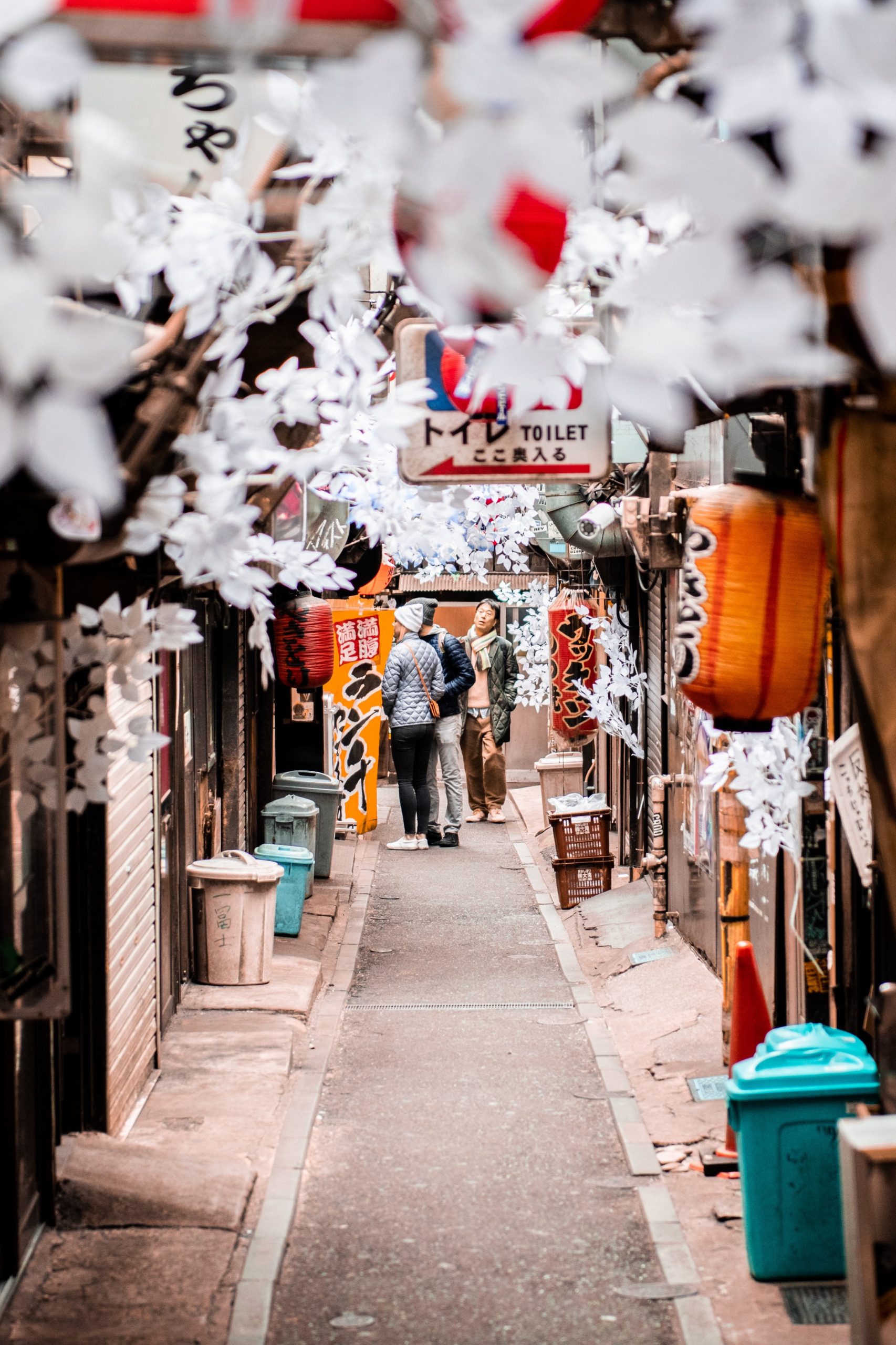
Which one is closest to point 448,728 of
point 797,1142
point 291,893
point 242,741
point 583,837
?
point 583,837

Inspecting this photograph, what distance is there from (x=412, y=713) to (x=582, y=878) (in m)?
4.10

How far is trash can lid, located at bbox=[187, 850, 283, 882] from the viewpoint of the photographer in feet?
33.4

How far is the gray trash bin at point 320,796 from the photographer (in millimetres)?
14633

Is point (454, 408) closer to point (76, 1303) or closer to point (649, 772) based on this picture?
point (76, 1303)

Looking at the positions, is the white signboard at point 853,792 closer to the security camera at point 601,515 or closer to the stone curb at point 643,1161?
the stone curb at point 643,1161

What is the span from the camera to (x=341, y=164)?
4.20 meters

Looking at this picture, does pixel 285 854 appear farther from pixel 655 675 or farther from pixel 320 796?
pixel 655 675

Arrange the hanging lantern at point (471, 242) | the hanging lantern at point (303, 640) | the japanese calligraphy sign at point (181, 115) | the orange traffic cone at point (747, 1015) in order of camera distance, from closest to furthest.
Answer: the hanging lantern at point (471, 242), the japanese calligraphy sign at point (181, 115), the orange traffic cone at point (747, 1015), the hanging lantern at point (303, 640)

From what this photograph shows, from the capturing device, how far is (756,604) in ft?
15.7

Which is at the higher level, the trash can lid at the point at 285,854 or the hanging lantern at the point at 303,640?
the hanging lantern at the point at 303,640

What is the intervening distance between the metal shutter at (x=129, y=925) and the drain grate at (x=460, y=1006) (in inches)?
92.4

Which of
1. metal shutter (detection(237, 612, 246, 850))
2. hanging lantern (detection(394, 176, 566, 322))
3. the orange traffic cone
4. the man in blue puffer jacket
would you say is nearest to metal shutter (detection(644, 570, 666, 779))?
metal shutter (detection(237, 612, 246, 850))

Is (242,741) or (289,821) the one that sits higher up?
(242,741)

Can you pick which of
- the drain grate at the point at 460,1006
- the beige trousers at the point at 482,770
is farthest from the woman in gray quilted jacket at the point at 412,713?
the drain grate at the point at 460,1006
